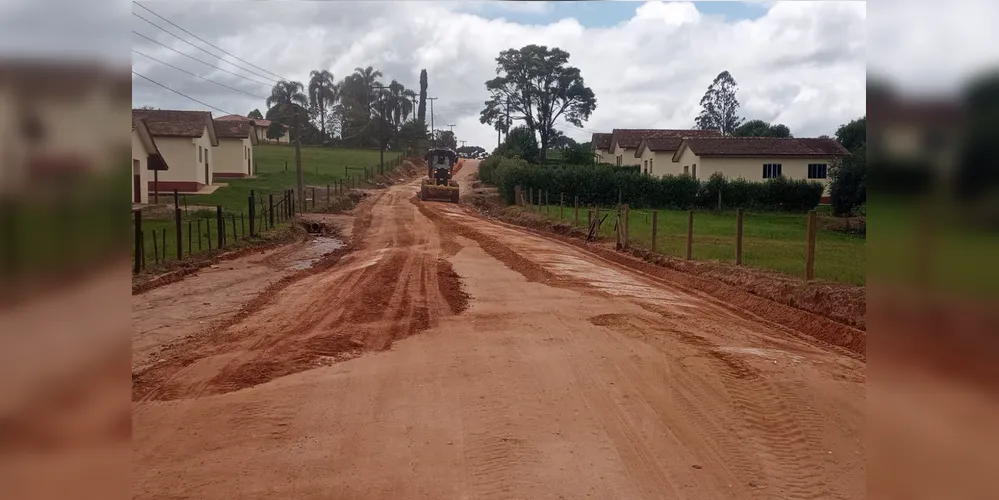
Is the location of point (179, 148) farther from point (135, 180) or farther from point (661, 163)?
point (135, 180)

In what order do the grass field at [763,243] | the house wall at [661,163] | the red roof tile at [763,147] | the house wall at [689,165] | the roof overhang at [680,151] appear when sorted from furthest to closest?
the house wall at [661,163] → the roof overhang at [680,151] → the house wall at [689,165] → the red roof tile at [763,147] → the grass field at [763,243]

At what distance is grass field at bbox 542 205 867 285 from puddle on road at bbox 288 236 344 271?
9.03 meters

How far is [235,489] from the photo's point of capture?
4.81 meters

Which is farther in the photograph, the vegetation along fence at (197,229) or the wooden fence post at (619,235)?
the wooden fence post at (619,235)

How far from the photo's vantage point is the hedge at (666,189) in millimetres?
40344

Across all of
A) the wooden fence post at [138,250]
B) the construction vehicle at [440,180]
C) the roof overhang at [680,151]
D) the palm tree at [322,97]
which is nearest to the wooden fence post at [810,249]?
the wooden fence post at [138,250]

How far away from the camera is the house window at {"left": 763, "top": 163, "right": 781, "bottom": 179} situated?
44312 millimetres

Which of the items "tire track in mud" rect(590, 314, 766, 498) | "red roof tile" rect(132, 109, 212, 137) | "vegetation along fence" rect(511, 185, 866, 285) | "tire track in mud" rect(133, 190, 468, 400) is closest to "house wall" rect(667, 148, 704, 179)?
"vegetation along fence" rect(511, 185, 866, 285)

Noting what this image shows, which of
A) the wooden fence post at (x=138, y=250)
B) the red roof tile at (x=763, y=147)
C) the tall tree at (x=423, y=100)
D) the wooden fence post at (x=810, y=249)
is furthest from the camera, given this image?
the tall tree at (x=423, y=100)

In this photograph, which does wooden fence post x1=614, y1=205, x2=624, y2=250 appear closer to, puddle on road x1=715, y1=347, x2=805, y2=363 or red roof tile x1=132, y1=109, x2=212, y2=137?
puddle on road x1=715, y1=347, x2=805, y2=363

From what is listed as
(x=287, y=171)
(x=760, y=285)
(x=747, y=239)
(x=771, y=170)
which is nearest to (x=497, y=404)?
(x=760, y=285)

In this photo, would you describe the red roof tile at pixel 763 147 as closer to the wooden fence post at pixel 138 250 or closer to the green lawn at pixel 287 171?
the green lawn at pixel 287 171

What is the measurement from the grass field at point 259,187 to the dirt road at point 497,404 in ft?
5.90
